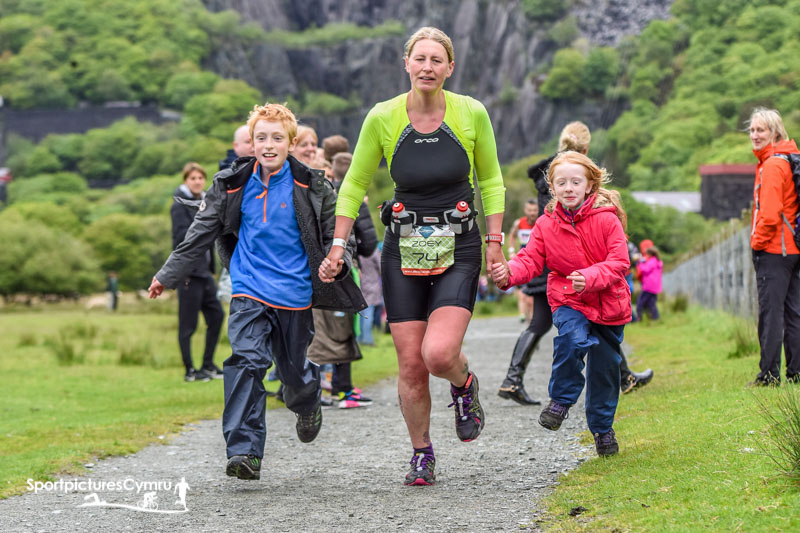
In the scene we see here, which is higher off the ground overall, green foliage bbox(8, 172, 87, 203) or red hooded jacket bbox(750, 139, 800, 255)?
red hooded jacket bbox(750, 139, 800, 255)

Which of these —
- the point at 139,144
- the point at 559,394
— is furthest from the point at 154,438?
the point at 139,144

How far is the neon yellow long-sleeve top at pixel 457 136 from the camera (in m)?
5.39

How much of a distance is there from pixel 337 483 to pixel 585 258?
1.77 metres

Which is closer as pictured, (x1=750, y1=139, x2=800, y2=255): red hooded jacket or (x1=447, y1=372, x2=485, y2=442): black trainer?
(x1=447, y1=372, x2=485, y2=442): black trainer

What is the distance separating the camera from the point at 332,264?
219 inches

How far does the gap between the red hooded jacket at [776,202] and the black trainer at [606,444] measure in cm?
273

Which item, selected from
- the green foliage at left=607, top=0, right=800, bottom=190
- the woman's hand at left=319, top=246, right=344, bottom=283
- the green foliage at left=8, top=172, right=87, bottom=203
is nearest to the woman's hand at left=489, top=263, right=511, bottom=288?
the woman's hand at left=319, top=246, right=344, bottom=283

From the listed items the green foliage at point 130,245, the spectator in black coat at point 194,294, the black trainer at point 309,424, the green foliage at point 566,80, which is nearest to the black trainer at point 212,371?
the spectator in black coat at point 194,294

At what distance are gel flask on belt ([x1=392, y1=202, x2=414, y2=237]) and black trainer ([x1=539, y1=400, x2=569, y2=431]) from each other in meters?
1.16

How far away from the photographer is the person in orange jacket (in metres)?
7.52

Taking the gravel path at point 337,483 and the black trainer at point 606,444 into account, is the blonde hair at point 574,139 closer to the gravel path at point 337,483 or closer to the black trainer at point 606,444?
the gravel path at point 337,483

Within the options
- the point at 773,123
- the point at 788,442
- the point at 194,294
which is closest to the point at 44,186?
the point at 194,294

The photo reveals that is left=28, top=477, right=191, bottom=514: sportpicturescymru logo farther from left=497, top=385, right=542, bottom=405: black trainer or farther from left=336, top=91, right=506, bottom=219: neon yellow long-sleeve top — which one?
left=497, top=385, right=542, bottom=405: black trainer

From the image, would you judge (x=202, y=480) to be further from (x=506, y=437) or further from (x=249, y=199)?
(x=506, y=437)
